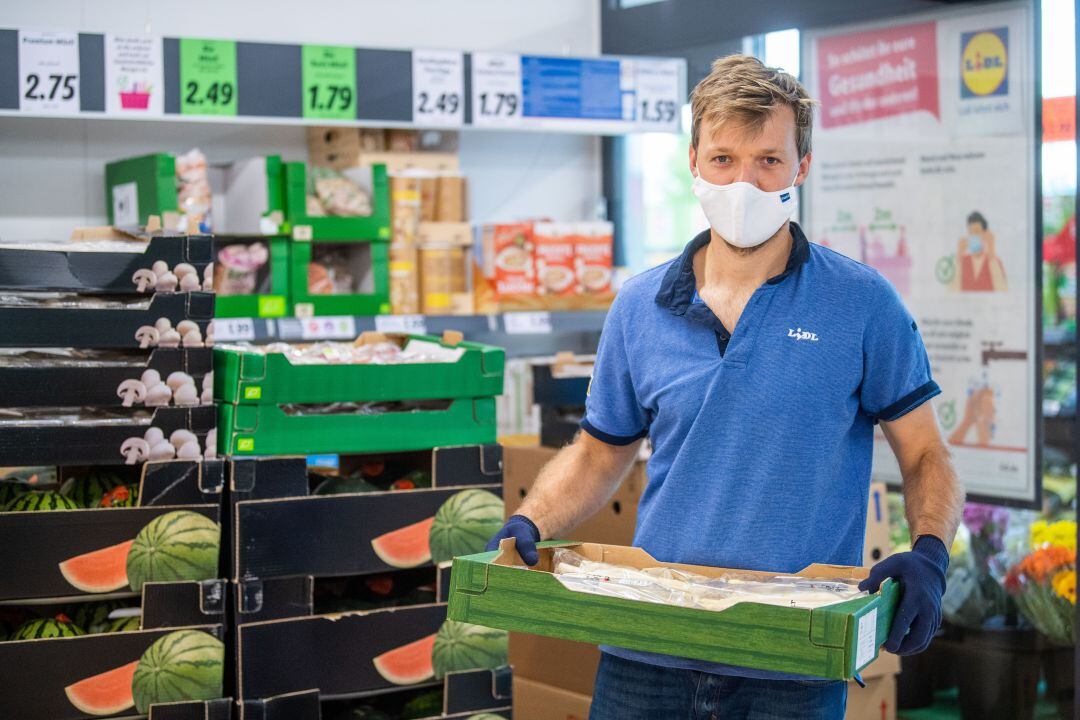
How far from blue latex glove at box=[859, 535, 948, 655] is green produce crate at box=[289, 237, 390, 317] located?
318cm

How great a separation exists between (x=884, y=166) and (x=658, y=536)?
269cm

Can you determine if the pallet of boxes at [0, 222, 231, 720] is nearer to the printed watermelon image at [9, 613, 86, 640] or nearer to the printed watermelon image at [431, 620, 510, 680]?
the printed watermelon image at [9, 613, 86, 640]

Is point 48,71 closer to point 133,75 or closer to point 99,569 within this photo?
point 133,75

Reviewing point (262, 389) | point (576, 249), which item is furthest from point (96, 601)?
point (576, 249)

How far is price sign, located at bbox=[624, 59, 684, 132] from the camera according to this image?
5375 millimetres

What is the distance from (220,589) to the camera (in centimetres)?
268

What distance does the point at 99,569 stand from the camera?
2627 mm

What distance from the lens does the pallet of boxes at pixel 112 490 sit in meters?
2.60

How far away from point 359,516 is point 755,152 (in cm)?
122

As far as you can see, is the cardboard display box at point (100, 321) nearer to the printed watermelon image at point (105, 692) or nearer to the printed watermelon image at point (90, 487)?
the printed watermelon image at point (90, 487)

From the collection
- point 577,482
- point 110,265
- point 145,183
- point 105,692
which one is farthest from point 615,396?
point 145,183

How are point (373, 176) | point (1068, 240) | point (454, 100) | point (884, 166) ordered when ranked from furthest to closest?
point (454, 100) → point (373, 176) → point (884, 166) → point (1068, 240)

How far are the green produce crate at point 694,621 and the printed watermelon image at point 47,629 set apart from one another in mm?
1118

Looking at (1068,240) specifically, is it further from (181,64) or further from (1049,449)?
(181,64)
